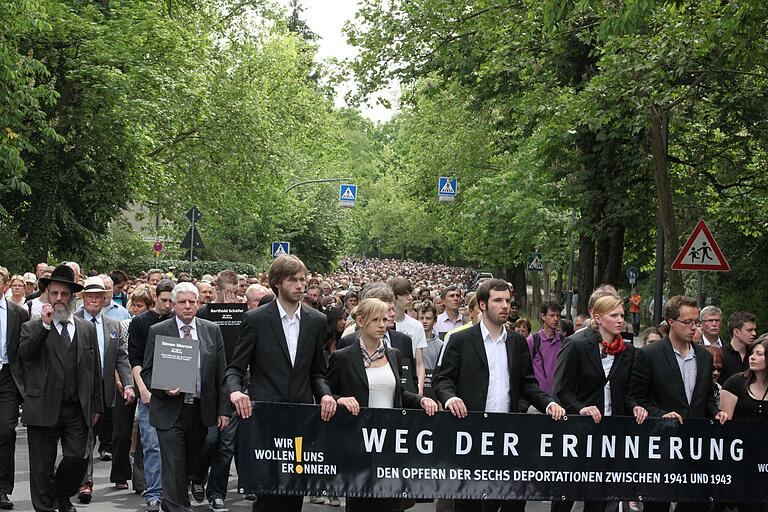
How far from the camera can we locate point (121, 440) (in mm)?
12078

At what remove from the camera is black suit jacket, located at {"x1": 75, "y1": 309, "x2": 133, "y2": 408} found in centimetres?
1076

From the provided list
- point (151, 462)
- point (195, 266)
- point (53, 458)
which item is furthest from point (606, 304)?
point (195, 266)

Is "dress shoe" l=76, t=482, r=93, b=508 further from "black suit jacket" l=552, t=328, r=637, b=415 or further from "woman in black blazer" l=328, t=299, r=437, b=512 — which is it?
"black suit jacket" l=552, t=328, r=637, b=415

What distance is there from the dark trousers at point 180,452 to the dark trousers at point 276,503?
1.38 m

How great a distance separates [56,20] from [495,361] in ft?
83.5

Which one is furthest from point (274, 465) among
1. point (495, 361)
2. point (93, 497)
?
point (93, 497)

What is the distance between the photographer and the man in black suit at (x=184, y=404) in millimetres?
9219

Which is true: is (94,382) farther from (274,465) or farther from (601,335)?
(601,335)

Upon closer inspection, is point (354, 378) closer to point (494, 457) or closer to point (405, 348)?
point (494, 457)

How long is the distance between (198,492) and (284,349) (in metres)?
3.78

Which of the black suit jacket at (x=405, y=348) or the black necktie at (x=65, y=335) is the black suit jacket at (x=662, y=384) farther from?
the black necktie at (x=65, y=335)

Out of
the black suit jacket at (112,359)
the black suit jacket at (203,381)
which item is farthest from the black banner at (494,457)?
the black suit jacket at (112,359)

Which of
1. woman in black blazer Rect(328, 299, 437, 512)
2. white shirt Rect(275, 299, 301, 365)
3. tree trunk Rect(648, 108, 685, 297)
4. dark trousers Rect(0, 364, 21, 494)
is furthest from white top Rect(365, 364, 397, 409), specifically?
tree trunk Rect(648, 108, 685, 297)

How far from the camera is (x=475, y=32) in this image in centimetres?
2320
